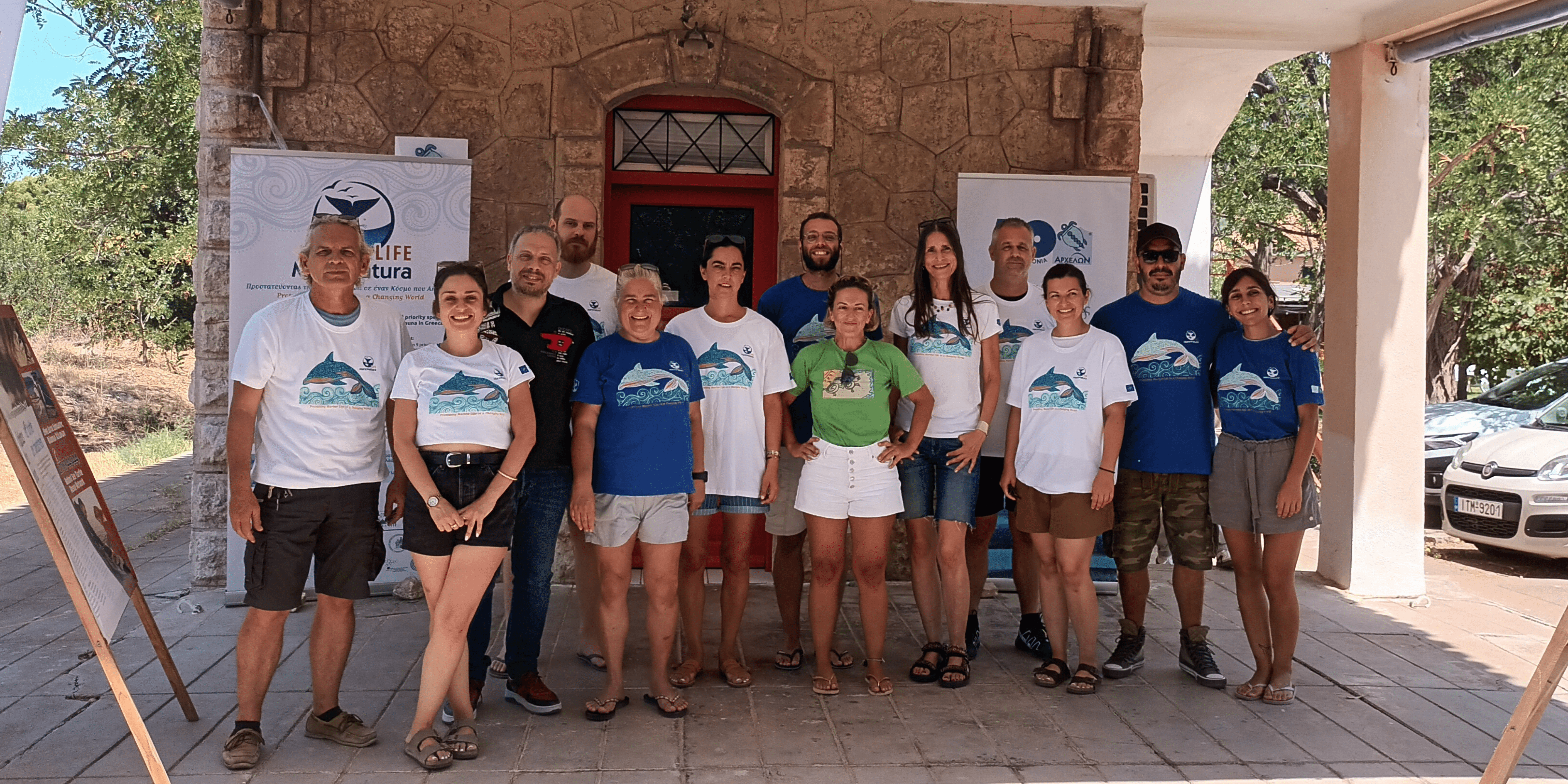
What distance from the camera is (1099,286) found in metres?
6.13

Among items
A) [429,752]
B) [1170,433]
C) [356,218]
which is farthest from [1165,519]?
[356,218]

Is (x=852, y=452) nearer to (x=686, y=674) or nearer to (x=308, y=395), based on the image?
(x=686, y=674)

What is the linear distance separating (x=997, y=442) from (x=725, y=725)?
5.44ft

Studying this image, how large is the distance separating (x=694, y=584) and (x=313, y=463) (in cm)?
149

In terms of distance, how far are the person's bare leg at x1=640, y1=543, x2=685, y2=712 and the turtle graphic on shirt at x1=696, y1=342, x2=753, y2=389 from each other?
2.01 feet

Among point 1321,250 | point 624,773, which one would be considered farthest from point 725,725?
point 1321,250

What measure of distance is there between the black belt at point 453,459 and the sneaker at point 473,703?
852 mm

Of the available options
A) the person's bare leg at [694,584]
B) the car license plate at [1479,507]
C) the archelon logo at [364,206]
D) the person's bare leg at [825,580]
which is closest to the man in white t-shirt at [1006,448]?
the person's bare leg at [825,580]

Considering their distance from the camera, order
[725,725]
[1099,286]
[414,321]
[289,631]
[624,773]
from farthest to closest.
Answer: [1099,286] → [414,321] → [289,631] → [725,725] → [624,773]

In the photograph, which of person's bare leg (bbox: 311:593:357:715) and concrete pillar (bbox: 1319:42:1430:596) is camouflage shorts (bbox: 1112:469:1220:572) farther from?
person's bare leg (bbox: 311:593:357:715)

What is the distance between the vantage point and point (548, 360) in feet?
13.1

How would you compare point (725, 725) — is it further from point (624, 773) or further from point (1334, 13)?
point (1334, 13)

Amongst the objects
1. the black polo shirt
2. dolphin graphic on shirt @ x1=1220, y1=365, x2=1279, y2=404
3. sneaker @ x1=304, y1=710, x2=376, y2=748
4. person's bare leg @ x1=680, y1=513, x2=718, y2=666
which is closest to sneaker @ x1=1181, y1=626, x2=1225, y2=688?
dolphin graphic on shirt @ x1=1220, y1=365, x2=1279, y2=404

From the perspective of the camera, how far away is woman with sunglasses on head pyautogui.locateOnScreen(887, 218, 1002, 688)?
14.7 ft
